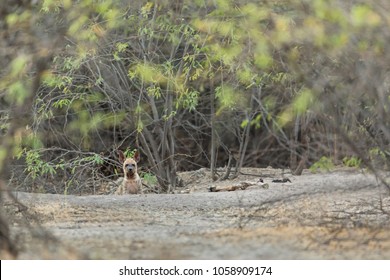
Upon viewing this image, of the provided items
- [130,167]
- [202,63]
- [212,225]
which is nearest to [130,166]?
[130,167]

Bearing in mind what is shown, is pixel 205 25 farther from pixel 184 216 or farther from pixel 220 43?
pixel 184 216

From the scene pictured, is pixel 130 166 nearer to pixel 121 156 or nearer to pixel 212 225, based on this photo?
pixel 121 156

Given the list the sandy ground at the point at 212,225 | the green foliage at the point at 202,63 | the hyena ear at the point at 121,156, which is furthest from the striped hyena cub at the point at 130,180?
the sandy ground at the point at 212,225

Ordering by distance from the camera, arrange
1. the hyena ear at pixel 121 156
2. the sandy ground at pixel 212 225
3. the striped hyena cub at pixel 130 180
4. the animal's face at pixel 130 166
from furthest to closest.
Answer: the hyena ear at pixel 121 156 → the animal's face at pixel 130 166 → the striped hyena cub at pixel 130 180 → the sandy ground at pixel 212 225

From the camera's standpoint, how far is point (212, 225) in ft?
26.7

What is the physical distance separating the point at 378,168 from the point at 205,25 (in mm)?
3150

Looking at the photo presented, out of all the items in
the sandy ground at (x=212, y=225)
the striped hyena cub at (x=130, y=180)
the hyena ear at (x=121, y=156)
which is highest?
the hyena ear at (x=121, y=156)

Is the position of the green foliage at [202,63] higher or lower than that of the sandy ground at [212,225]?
higher

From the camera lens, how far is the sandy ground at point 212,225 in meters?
6.45

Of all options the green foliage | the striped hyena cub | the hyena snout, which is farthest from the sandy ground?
the hyena snout

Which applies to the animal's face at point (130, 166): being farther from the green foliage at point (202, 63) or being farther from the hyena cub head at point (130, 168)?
the green foliage at point (202, 63)

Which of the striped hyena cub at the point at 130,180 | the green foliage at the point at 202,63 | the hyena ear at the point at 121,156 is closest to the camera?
the green foliage at the point at 202,63

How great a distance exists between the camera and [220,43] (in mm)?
10516

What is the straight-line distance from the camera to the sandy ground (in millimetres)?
6453
